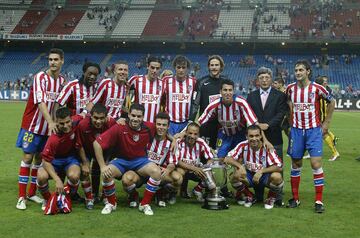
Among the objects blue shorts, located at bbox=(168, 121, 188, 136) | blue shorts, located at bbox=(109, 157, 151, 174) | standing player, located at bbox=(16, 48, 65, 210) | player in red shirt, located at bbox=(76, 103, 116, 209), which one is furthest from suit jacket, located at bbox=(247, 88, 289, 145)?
standing player, located at bbox=(16, 48, 65, 210)

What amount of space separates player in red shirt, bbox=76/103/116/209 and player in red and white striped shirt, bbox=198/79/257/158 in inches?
60.8

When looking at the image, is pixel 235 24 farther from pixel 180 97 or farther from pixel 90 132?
pixel 90 132

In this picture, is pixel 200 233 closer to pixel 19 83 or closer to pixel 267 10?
pixel 19 83

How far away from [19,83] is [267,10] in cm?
2437

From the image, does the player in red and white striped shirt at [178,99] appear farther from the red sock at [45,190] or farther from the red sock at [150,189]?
the red sock at [45,190]

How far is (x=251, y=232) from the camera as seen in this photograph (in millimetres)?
5336

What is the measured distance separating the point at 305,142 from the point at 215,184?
56.9 inches

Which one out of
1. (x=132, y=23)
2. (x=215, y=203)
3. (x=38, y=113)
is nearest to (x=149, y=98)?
(x=38, y=113)

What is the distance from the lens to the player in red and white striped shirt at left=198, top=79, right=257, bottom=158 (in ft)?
22.3

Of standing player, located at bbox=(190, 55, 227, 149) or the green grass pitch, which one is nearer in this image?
the green grass pitch

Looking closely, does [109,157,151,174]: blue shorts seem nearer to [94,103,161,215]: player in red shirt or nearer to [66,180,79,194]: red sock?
[94,103,161,215]: player in red shirt

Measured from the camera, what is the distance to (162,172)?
6.65 meters

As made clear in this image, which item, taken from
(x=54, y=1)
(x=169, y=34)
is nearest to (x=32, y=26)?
(x=54, y=1)

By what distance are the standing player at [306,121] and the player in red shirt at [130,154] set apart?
2.05m
